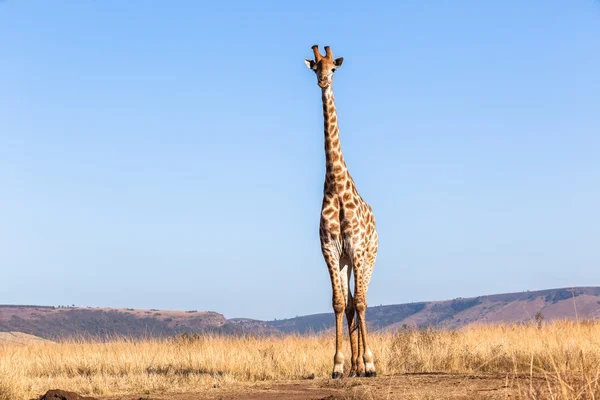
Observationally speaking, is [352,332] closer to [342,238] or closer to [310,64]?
[342,238]

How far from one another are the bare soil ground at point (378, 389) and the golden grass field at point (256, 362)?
0.53ft

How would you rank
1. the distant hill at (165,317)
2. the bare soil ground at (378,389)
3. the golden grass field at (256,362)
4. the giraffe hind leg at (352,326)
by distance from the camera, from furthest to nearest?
the distant hill at (165,317)
the giraffe hind leg at (352,326)
the golden grass field at (256,362)
the bare soil ground at (378,389)

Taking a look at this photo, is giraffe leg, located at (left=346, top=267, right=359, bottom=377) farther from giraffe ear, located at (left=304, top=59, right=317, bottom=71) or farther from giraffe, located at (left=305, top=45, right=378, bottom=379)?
giraffe ear, located at (left=304, top=59, right=317, bottom=71)

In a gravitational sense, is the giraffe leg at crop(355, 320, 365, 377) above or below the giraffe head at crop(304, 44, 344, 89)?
below

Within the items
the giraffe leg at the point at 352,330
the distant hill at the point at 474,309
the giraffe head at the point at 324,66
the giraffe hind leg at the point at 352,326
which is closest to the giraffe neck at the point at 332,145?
the giraffe head at the point at 324,66

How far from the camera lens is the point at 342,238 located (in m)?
12.0

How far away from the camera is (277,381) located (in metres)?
12.2

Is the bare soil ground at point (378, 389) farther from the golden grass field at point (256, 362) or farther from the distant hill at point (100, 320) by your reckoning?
the distant hill at point (100, 320)

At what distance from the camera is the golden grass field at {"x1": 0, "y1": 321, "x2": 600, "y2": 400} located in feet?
37.9

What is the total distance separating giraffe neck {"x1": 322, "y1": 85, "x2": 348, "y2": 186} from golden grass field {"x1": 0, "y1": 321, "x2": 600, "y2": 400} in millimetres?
2953

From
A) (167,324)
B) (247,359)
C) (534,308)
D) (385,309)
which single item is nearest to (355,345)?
(247,359)

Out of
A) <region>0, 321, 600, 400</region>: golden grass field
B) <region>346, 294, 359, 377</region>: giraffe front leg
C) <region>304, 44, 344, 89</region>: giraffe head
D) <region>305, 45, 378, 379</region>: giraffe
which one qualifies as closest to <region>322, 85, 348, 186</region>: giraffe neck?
<region>305, 45, 378, 379</region>: giraffe

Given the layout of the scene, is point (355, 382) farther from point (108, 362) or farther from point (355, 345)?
point (108, 362)

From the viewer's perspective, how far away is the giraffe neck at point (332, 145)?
12.3 m
